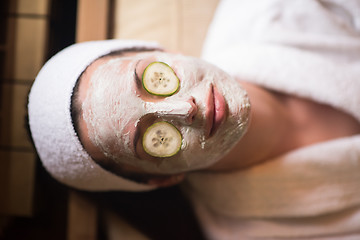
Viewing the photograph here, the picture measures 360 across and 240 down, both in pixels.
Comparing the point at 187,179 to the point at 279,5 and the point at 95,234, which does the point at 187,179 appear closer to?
the point at 95,234

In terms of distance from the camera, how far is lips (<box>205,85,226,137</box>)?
603 mm

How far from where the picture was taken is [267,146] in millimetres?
850

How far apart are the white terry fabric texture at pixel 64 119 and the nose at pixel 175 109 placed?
0.18m

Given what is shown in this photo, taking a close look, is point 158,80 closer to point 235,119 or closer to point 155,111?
point 155,111

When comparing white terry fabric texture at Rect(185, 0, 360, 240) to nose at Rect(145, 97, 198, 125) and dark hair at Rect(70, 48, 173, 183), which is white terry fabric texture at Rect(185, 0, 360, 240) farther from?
nose at Rect(145, 97, 198, 125)

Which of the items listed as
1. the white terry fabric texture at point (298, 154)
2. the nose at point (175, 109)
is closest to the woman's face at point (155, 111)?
the nose at point (175, 109)

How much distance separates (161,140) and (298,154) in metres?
0.48

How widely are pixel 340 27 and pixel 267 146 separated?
A: 0.45 meters

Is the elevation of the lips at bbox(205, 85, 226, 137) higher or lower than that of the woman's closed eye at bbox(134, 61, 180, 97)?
lower

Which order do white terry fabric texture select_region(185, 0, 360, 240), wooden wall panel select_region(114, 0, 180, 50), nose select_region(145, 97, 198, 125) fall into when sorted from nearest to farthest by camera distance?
nose select_region(145, 97, 198, 125) < white terry fabric texture select_region(185, 0, 360, 240) < wooden wall panel select_region(114, 0, 180, 50)

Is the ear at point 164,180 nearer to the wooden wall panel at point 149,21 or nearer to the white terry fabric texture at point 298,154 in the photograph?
the white terry fabric texture at point 298,154

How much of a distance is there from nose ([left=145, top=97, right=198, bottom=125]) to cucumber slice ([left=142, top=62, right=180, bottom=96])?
1.0 inches

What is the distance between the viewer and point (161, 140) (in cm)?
59

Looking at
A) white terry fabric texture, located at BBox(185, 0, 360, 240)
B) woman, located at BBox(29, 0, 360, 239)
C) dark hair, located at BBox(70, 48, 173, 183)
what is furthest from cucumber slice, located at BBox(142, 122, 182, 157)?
white terry fabric texture, located at BBox(185, 0, 360, 240)
